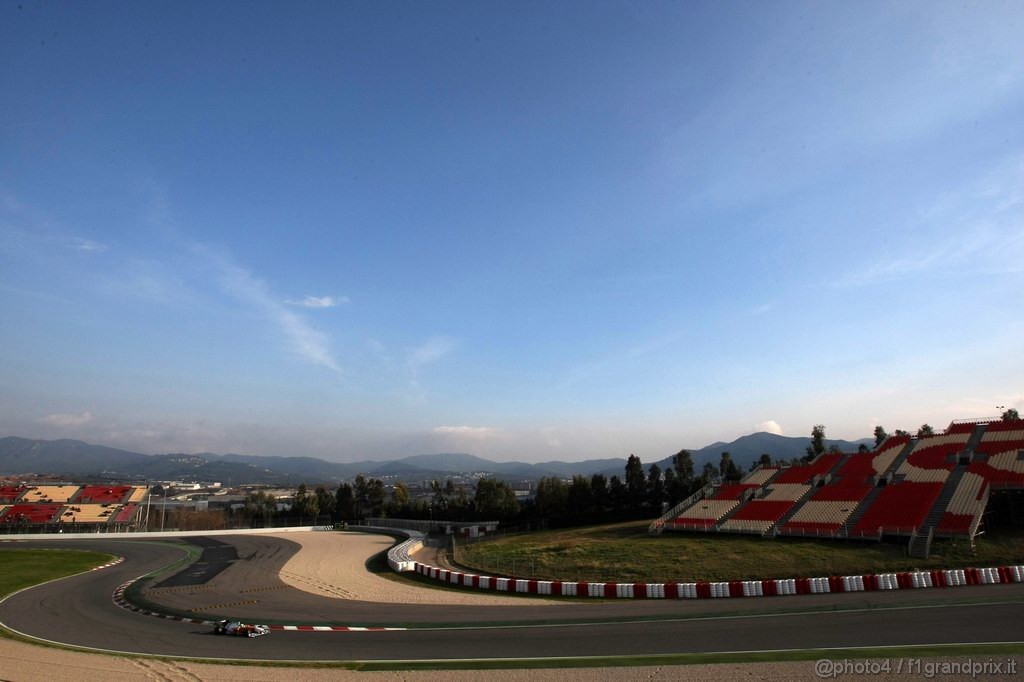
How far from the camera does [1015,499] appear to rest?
44938mm

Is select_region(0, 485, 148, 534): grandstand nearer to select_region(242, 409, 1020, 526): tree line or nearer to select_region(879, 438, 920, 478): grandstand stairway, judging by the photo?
select_region(242, 409, 1020, 526): tree line

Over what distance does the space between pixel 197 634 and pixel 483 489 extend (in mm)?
67941

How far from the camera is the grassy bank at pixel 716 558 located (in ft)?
114

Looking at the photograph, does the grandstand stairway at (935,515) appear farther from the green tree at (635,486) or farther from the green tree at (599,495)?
the green tree at (599,495)

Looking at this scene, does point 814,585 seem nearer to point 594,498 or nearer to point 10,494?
point 594,498

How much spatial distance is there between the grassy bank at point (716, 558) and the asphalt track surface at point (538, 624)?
298 inches

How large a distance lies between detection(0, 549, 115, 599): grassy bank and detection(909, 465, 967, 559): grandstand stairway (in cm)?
5757

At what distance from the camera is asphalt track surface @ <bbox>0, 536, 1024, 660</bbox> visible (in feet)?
68.4

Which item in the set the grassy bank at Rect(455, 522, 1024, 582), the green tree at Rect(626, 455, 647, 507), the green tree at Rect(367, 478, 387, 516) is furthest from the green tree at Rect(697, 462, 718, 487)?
the green tree at Rect(367, 478, 387, 516)

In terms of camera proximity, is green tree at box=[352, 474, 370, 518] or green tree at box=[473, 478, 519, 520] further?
green tree at box=[352, 474, 370, 518]

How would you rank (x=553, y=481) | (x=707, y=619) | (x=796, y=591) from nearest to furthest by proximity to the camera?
(x=707, y=619) → (x=796, y=591) → (x=553, y=481)

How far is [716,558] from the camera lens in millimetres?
40156

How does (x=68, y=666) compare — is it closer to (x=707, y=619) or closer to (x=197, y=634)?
(x=197, y=634)

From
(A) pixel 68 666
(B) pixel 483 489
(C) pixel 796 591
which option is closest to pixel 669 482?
(B) pixel 483 489
